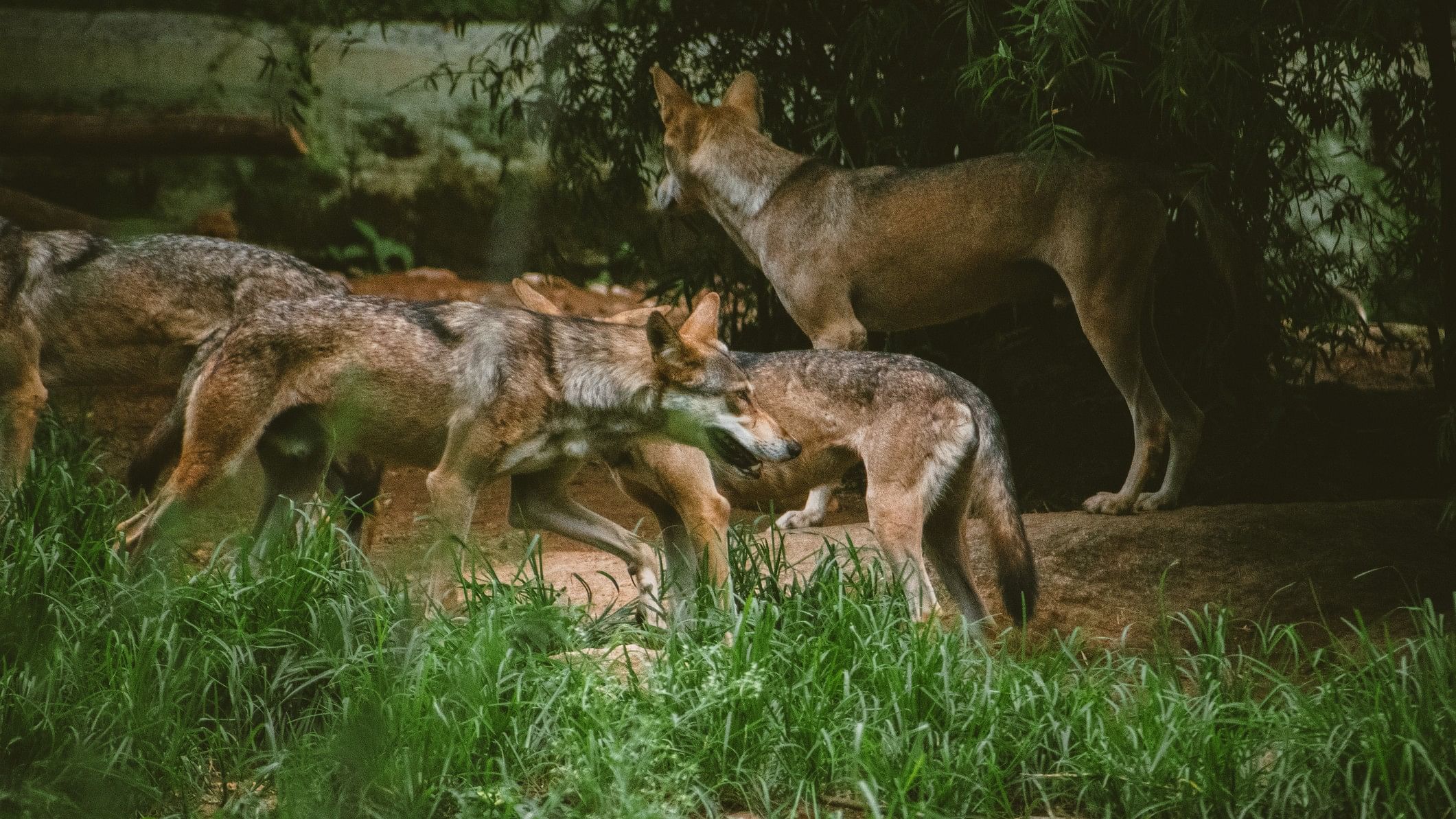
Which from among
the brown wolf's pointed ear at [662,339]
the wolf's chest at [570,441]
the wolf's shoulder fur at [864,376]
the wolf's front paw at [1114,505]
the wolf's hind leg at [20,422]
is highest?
the brown wolf's pointed ear at [662,339]

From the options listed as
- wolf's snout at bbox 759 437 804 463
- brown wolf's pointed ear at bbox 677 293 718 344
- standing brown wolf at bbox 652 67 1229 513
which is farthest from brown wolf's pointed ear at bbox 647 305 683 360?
standing brown wolf at bbox 652 67 1229 513

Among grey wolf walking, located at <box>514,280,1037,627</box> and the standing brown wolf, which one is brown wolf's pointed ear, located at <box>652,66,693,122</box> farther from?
grey wolf walking, located at <box>514,280,1037,627</box>

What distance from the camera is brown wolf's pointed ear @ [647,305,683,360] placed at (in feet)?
14.8

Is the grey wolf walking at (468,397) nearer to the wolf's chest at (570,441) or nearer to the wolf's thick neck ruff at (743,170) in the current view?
the wolf's chest at (570,441)

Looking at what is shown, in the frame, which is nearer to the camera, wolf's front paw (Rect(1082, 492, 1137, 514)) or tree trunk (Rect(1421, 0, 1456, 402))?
tree trunk (Rect(1421, 0, 1456, 402))

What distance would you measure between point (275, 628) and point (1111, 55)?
11.7 ft

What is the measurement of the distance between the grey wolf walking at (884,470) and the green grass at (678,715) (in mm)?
592

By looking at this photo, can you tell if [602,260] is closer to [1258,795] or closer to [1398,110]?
[1398,110]

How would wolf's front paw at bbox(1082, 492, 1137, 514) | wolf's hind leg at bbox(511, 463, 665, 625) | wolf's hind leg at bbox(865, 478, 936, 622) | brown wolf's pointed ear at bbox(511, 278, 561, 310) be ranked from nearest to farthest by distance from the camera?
1. wolf's hind leg at bbox(865, 478, 936, 622)
2. wolf's hind leg at bbox(511, 463, 665, 625)
3. brown wolf's pointed ear at bbox(511, 278, 561, 310)
4. wolf's front paw at bbox(1082, 492, 1137, 514)

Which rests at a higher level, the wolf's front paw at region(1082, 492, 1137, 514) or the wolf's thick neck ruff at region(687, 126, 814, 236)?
the wolf's thick neck ruff at region(687, 126, 814, 236)

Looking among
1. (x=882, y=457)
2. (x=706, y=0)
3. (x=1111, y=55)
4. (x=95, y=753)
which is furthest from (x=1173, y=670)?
(x=706, y=0)

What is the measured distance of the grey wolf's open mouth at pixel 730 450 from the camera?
180 inches

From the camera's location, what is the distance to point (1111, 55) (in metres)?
4.96

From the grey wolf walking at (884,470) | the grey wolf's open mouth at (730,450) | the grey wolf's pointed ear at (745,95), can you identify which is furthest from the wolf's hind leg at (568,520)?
the grey wolf's pointed ear at (745,95)
